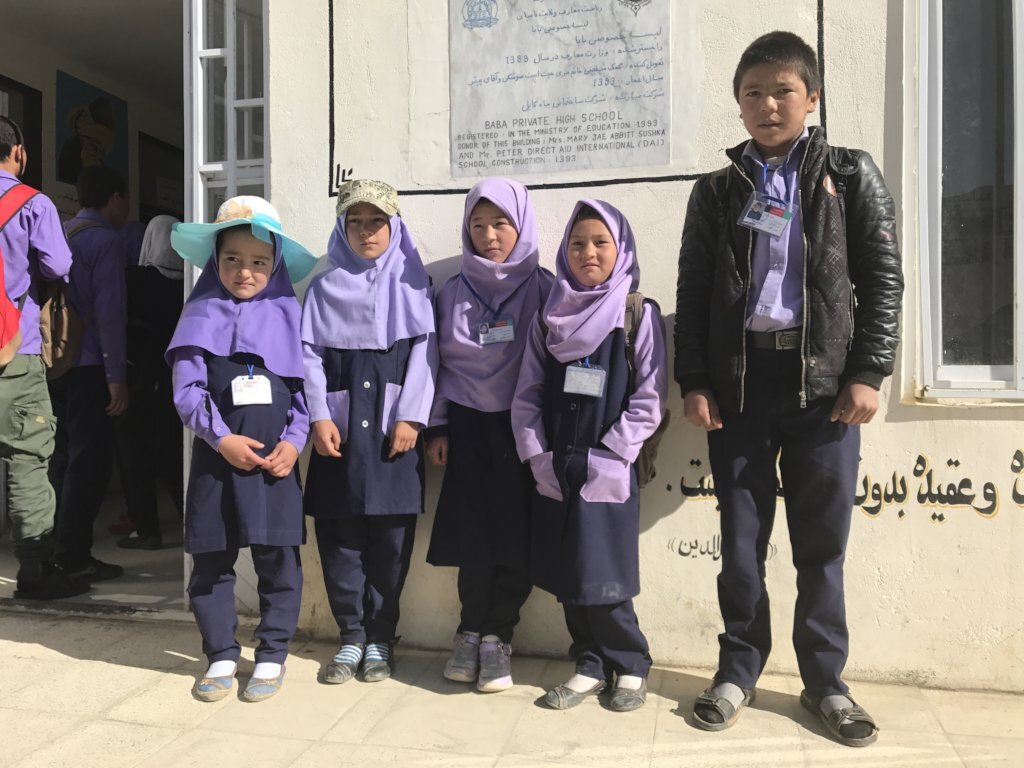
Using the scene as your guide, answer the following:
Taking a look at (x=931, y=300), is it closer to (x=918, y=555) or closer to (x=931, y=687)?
(x=918, y=555)

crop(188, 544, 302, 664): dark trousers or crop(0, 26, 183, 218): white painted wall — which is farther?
crop(0, 26, 183, 218): white painted wall

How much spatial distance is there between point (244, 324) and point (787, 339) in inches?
69.7

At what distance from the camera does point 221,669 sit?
2.87 meters

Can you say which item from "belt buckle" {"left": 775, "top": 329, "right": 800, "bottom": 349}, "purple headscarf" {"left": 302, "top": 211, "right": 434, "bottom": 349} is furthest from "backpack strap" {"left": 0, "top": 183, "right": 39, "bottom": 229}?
"belt buckle" {"left": 775, "top": 329, "right": 800, "bottom": 349}

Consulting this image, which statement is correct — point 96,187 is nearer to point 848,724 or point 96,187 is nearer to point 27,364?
point 27,364

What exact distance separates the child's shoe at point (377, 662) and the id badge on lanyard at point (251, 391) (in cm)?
97

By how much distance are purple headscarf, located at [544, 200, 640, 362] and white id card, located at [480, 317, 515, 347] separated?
176mm

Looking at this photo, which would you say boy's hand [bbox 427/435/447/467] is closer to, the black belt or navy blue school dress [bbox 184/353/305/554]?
navy blue school dress [bbox 184/353/305/554]

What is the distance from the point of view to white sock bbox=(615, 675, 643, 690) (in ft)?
8.98

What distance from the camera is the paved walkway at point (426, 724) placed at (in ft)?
7.92

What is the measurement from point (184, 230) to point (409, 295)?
0.82 m

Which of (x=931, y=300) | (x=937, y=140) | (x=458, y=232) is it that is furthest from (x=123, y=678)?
(x=937, y=140)

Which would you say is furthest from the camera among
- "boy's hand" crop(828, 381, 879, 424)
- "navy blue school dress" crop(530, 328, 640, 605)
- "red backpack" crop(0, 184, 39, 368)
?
"red backpack" crop(0, 184, 39, 368)

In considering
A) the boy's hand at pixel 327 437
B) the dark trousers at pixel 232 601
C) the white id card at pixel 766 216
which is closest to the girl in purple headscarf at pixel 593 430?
the white id card at pixel 766 216
